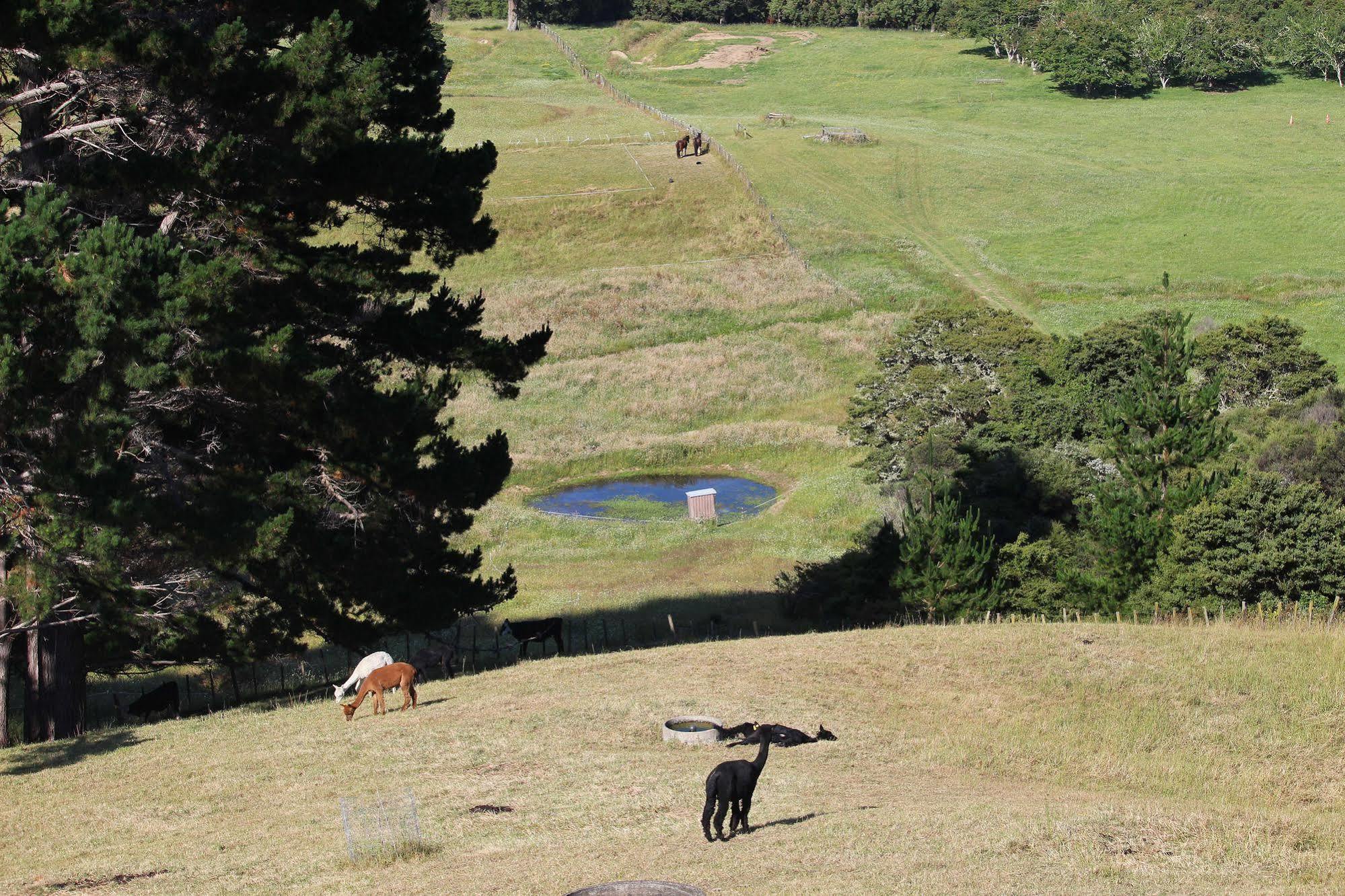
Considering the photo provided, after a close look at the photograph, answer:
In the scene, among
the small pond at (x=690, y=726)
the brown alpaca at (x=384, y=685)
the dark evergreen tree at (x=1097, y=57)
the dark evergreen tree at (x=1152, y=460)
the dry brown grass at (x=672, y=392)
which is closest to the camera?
the small pond at (x=690, y=726)

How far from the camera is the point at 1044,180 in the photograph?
338 ft

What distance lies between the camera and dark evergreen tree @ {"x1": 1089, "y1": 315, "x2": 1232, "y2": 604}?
34.2 metres

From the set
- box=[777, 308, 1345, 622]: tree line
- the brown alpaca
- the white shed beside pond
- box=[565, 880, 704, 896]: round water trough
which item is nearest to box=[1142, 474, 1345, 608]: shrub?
box=[777, 308, 1345, 622]: tree line

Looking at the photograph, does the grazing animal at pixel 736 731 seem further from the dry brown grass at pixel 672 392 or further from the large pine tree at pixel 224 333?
the dry brown grass at pixel 672 392

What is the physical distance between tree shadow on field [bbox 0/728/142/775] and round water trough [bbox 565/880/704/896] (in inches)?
497

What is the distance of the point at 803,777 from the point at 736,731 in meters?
1.79

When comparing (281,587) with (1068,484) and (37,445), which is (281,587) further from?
(1068,484)

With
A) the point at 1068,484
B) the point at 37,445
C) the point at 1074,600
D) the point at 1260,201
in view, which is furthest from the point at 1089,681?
the point at 1260,201

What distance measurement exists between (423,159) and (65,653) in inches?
424

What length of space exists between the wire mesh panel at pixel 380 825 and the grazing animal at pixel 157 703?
1107cm

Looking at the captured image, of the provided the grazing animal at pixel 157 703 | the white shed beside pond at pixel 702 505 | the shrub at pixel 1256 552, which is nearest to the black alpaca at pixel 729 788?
the grazing animal at pixel 157 703

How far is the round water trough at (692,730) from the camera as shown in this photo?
19.6 m

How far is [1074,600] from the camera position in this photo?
34469 millimetres

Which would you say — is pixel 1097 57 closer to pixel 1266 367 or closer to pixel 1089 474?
pixel 1266 367
